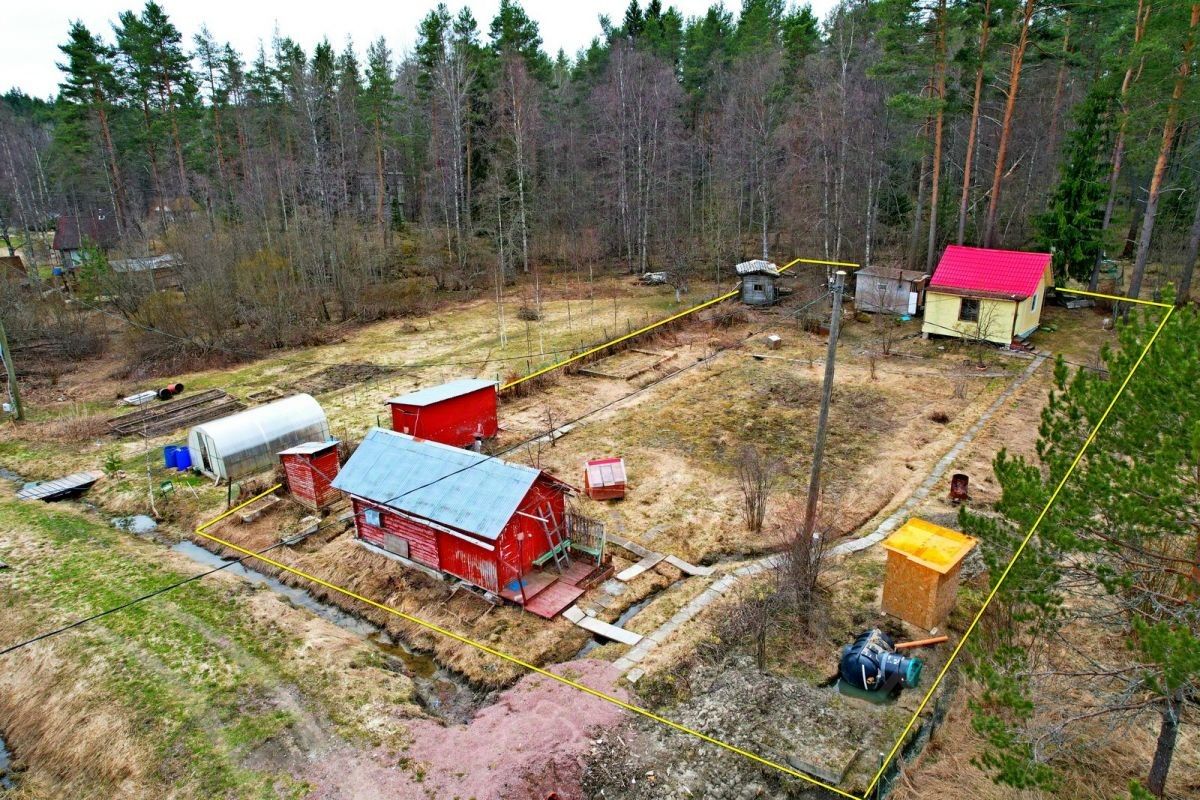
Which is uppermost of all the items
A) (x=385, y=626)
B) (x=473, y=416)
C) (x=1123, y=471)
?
(x=1123, y=471)

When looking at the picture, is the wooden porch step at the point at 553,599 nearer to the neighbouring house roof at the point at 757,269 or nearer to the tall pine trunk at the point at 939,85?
the neighbouring house roof at the point at 757,269

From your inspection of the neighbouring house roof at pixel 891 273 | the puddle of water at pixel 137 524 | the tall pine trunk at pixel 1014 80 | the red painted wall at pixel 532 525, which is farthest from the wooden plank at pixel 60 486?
the tall pine trunk at pixel 1014 80

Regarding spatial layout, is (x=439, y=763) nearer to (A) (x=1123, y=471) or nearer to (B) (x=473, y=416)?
(A) (x=1123, y=471)

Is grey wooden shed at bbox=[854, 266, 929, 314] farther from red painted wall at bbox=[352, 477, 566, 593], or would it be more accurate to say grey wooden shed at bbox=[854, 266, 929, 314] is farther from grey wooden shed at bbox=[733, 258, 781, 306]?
red painted wall at bbox=[352, 477, 566, 593]

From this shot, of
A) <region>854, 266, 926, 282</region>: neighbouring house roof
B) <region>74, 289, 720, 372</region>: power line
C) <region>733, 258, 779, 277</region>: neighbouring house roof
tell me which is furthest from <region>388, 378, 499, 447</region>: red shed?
<region>854, 266, 926, 282</region>: neighbouring house roof

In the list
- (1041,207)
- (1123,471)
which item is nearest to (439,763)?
(1123,471)

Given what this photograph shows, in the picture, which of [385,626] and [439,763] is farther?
[385,626]

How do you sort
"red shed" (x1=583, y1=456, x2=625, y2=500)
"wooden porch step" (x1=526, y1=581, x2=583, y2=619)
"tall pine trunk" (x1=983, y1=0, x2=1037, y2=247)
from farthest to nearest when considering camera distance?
"tall pine trunk" (x1=983, y1=0, x2=1037, y2=247) → "red shed" (x1=583, y1=456, x2=625, y2=500) → "wooden porch step" (x1=526, y1=581, x2=583, y2=619)
